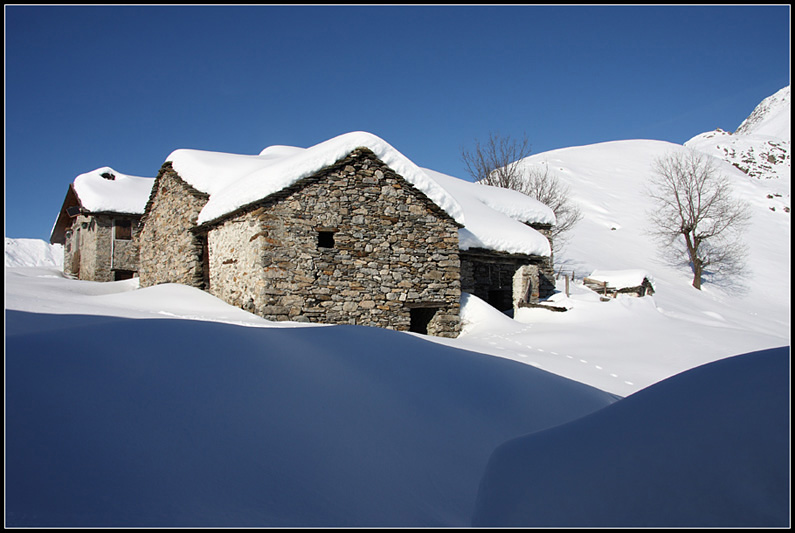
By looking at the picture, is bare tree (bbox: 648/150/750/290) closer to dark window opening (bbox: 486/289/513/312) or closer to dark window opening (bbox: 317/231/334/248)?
dark window opening (bbox: 486/289/513/312)

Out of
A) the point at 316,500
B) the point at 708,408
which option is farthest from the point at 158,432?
the point at 708,408

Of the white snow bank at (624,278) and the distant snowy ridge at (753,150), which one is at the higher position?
the distant snowy ridge at (753,150)

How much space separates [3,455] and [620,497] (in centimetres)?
284

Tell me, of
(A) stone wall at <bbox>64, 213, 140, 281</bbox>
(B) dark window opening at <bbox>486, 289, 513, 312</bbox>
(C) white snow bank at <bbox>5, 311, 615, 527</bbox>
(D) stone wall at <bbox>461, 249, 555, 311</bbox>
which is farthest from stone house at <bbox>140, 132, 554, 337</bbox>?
(A) stone wall at <bbox>64, 213, 140, 281</bbox>

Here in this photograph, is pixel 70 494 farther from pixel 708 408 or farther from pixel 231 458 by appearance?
pixel 708 408

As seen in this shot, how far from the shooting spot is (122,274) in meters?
19.1

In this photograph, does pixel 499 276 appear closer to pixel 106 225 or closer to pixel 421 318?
pixel 421 318

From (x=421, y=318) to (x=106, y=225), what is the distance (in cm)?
1467

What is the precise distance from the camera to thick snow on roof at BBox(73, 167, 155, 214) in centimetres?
1858

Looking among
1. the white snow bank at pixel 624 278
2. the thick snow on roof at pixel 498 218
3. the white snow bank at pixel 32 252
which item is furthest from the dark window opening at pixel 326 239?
the white snow bank at pixel 32 252

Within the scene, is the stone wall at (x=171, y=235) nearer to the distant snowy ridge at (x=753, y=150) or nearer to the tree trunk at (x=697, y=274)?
the tree trunk at (x=697, y=274)

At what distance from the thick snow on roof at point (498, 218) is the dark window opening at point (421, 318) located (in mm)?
2925

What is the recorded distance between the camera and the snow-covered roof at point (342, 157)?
984cm

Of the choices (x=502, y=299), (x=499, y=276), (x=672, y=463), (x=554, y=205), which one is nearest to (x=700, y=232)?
(x=554, y=205)
